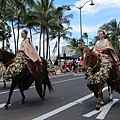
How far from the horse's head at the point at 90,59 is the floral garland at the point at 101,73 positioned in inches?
5.1

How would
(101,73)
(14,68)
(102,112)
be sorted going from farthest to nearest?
1. (14,68)
2. (101,73)
3. (102,112)

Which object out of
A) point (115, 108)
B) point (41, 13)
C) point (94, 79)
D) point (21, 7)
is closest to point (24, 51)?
point (94, 79)

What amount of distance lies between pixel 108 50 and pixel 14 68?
9.55 ft

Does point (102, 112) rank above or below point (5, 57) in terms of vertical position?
below

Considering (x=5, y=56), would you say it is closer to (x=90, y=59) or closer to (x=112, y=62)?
(x=90, y=59)

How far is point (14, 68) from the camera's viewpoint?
7984 mm

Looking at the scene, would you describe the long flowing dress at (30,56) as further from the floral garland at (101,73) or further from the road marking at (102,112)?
the road marking at (102,112)

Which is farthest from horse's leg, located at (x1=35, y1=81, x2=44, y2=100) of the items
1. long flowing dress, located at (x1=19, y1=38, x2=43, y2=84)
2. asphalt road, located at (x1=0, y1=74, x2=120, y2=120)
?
long flowing dress, located at (x1=19, y1=38, x2=43, y2=84)

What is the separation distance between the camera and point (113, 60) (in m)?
8.18

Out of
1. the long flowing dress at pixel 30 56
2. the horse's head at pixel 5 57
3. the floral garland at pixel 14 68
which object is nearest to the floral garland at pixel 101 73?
the long flowing dress at pixel 30 56

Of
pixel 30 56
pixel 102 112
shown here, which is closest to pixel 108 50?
pixel 102 112

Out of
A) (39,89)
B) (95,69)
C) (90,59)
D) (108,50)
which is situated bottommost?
(39,89)

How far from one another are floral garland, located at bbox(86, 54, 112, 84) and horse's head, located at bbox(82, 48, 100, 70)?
0.13m

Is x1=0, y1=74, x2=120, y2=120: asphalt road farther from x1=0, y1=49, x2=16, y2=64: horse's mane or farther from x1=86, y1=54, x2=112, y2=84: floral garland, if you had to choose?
x1=0, y1=49, x2=16, y2=64: horse's mane
